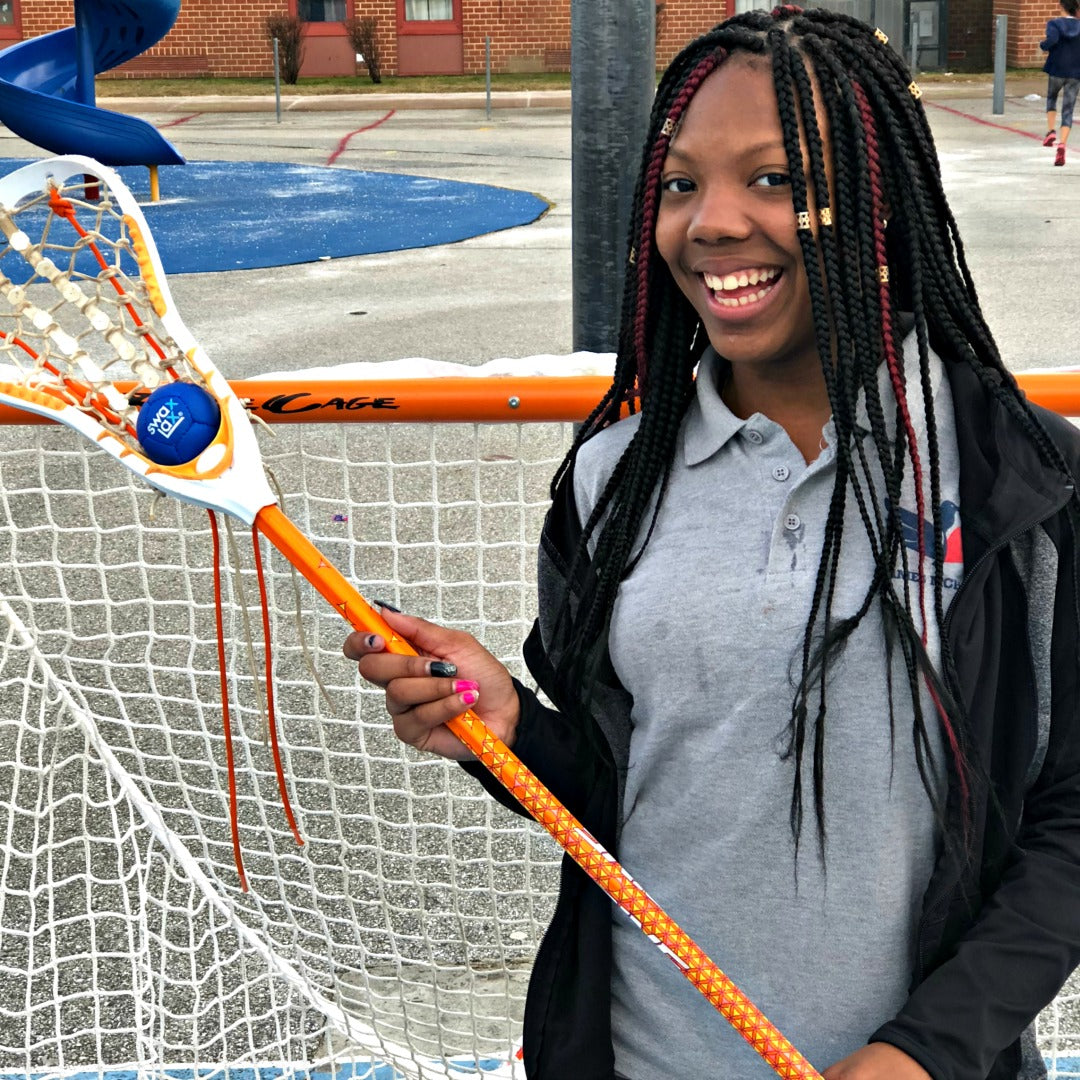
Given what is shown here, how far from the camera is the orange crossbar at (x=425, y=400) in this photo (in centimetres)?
215

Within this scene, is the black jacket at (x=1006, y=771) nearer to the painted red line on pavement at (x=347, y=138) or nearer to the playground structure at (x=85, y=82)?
the playground structure at (x=85, y=82)

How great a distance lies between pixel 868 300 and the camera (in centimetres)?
140

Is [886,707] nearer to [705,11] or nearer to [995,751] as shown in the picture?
[995,751]

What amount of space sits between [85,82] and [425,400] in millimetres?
6490

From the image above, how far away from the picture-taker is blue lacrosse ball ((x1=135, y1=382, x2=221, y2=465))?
153 centimetres

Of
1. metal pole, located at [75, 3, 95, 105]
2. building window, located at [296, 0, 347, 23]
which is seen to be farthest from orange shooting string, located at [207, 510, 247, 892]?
building window, located at [296, 0, 347, 23]

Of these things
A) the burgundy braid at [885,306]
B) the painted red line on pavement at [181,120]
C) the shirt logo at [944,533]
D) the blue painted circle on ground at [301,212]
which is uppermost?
the burgundy braid at [885,306]

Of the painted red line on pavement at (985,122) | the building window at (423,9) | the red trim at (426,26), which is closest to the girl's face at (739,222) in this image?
the painted red line on pavement at (985,122)

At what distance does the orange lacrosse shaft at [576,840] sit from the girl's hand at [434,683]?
0.01 meters

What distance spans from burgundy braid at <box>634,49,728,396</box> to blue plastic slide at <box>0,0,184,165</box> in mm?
5286

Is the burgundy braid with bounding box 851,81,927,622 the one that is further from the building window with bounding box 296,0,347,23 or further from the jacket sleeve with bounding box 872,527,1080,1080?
the building window with bounding box 296,0,347,23

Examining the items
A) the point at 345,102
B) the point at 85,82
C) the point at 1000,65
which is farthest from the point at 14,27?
the point at 85,82

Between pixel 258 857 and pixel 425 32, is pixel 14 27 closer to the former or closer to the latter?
pixel 425 32

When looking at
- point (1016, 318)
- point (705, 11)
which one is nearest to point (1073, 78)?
point (1016, 318)
